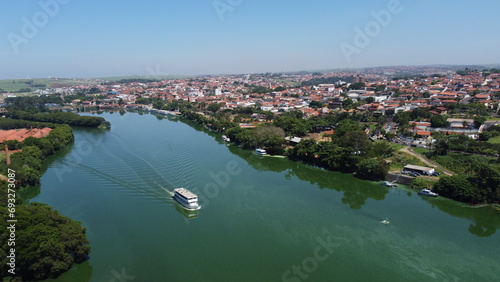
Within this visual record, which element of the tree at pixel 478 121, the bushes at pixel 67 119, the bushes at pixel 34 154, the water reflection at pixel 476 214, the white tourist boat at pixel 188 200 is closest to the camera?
the water reflection at pixel 476 214

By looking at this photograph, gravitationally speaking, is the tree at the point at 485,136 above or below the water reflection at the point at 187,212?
above

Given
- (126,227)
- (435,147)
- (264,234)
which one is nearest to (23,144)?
(126,227)

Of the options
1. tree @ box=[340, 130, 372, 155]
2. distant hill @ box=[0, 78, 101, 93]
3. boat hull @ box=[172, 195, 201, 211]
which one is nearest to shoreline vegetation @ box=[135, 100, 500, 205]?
A: tree @ box=[340, 130, 372, 155]

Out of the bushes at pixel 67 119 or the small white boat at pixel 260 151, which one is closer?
the small white boat at pixel 260 151

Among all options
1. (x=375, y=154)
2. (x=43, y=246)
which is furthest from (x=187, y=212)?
(x=375, y=154)

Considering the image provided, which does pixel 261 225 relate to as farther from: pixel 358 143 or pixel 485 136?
pixel 485 136

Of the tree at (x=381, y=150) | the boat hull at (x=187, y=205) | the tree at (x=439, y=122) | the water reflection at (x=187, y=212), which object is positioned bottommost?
the water reflection at (x=187, y=212)

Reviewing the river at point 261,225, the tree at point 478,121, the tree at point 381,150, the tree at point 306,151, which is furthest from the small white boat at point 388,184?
the tree at point 478,121

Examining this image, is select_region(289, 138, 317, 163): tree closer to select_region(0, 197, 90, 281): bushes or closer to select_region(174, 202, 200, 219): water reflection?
select_region(174, 202, 200, 219): water reflection

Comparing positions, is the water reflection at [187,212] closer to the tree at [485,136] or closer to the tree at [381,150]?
the tree at [381,150]
